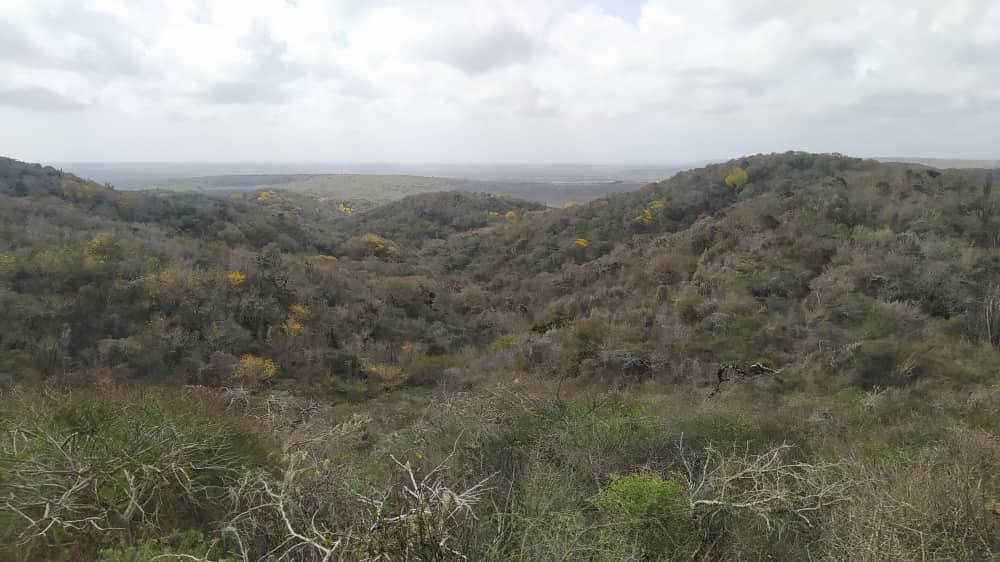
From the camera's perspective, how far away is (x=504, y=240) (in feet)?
100

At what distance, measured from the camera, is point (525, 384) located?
8.52 metres

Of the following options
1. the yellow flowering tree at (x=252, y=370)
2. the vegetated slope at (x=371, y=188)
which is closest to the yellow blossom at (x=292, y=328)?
the yellow flowering tree at (x=252, y=370)

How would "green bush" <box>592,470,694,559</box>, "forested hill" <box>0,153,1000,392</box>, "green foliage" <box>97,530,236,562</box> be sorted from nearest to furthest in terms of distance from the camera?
1. "green foliage" <box>97,530,236,562</box>
2. "green bush" <box>592,470,694,559</box>
3. "forested hill" <box>0,153,1000,392</box>

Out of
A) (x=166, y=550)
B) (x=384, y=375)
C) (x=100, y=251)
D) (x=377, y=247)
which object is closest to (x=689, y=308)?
(x=384, y=375)

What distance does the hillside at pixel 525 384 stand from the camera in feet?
11.7

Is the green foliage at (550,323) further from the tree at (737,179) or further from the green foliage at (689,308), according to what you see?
the tree at (737,179)

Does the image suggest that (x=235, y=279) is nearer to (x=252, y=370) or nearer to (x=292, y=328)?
(x=292, y=328)

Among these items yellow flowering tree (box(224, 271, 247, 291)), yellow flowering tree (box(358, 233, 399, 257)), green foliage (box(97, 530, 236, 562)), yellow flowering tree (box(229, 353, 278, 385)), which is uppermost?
green foliage (box(97, 530, 236, 562))

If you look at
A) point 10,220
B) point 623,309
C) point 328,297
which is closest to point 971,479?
point 623,309

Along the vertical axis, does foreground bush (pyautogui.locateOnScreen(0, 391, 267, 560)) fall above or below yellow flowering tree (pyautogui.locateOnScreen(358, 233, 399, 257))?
above

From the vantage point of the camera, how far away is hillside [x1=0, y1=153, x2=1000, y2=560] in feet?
11.7

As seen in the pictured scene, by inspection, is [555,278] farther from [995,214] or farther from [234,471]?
[234,471]

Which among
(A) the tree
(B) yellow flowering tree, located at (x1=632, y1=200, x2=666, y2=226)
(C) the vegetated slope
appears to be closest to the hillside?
(B) yellow flowering tree, located at (x1=632, y1=200, x2=666, y2=226)

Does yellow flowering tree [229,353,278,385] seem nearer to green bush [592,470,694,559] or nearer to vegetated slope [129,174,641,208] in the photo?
green bush [592,470,694,559]
